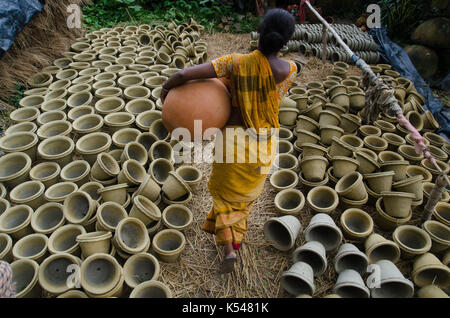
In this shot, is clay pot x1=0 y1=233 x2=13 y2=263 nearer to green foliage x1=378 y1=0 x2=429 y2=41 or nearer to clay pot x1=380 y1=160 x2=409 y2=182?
clay pot x1=380 y1=160 x2=409 y2=182

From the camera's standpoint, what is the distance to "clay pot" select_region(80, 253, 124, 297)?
2199mm

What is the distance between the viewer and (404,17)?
6781 millimetres

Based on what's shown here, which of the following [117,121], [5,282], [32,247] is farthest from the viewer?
[117,121]

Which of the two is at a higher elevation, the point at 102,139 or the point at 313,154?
the point at 102,139

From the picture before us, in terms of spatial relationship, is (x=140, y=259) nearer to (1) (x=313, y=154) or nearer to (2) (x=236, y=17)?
(1) (x=313, y=154)

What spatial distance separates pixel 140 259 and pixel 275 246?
1.22 m

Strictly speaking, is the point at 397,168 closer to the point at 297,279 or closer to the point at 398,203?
the point at 398,203

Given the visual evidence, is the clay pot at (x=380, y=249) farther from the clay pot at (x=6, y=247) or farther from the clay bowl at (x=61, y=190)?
the clay pot at (x=6, y=247)

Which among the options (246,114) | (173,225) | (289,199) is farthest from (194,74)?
(289,199)

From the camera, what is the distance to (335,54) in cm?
597

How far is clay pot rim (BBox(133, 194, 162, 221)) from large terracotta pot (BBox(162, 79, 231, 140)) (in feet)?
3.05

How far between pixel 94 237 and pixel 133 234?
336 millimetres

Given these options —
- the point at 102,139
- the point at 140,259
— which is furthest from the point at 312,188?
the point at 102,139

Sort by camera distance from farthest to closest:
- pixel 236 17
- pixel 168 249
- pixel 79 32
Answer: pixel 236 17, pixel 79 32, pixel 168 249
